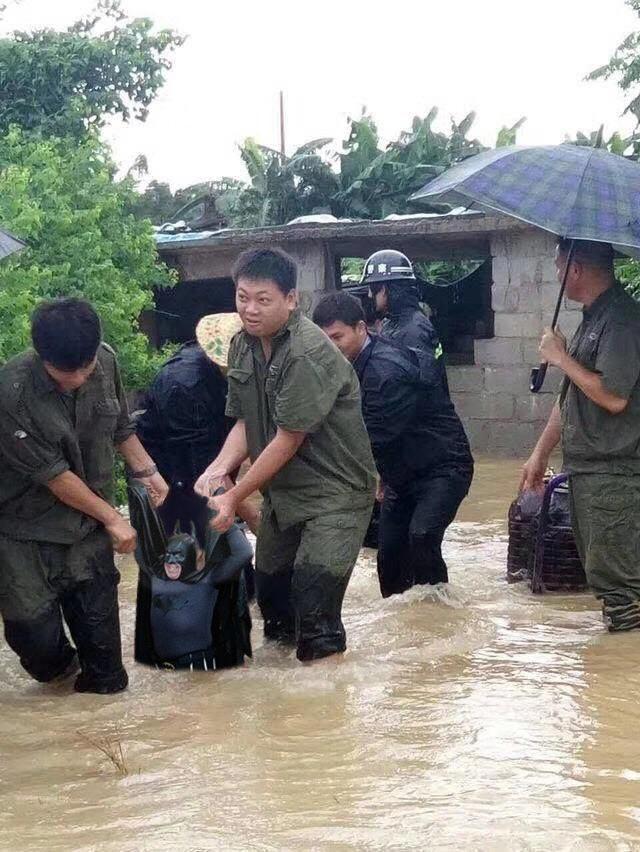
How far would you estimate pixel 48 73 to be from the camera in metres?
15.7

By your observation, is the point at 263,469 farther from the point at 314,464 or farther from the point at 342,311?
the point at 342,311

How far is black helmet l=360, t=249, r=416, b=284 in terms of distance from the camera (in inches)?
258

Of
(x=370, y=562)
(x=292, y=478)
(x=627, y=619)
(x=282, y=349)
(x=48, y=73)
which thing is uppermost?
(x=48, y=73)

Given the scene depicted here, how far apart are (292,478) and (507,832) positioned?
6.43 feet

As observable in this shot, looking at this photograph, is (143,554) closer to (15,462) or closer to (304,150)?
(15,462)

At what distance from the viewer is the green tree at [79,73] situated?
50.9 ft

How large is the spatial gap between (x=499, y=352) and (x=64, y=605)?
27.3ft

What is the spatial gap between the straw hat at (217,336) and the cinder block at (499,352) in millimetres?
6823

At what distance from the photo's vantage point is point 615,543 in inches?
211

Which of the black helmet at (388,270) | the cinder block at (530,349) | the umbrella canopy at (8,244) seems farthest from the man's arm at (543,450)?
the cinder block at (530,349)

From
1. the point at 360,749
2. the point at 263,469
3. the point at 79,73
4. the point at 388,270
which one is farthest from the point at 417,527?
the point at 79,73

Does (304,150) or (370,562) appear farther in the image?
(304,150)

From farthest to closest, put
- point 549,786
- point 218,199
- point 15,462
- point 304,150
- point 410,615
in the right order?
point 218,199 < point 304,150 < point 410,615 < point 15,462 < point 549,786

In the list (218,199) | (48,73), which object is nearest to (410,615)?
(48,73)
